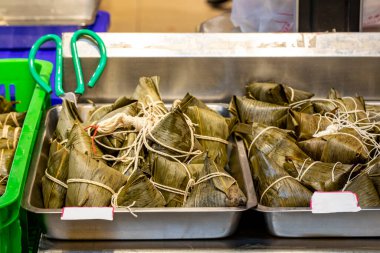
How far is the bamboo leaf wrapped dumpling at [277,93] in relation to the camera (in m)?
1.76

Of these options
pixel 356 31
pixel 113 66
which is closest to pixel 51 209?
pixel 113 66

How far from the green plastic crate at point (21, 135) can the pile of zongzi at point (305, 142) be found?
583mm

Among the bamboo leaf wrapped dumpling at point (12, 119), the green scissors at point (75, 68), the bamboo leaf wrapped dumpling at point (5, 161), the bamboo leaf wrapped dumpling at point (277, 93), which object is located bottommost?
the bamboo leaf wrapped dumpling at point (5, 161)

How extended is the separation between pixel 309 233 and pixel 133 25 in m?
2.77

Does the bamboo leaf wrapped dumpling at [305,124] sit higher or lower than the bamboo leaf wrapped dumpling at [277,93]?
lower

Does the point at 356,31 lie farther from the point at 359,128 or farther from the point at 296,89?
the point at 359,128

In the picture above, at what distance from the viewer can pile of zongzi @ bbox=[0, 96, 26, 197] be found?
4.99 ft

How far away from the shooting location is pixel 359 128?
1.62 m

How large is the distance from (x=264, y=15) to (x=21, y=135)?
1.36 meters

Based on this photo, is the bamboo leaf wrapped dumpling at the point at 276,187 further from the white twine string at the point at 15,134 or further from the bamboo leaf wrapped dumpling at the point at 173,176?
the white twine string at the point at 15,134

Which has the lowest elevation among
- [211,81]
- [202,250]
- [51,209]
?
[202,250]

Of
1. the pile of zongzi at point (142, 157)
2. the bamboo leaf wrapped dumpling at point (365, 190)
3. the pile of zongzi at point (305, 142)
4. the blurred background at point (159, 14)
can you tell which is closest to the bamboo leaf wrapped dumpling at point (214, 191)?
the pile of zongzi at point (142, 157)

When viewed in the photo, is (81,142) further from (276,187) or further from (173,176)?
(276,187)

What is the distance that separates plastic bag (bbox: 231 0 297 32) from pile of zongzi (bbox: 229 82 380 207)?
2.25ft
